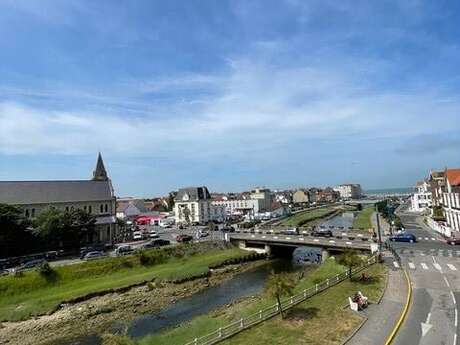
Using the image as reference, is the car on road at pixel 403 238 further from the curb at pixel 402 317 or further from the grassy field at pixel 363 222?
the grassy field at pixel 363 222

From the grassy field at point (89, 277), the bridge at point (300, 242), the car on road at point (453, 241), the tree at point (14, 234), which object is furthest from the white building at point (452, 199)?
the tree at point (14, 234)

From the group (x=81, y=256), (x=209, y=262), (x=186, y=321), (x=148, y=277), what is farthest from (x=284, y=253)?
(x=186, y=321)

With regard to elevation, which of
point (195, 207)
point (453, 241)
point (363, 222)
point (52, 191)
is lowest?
point (453, 241)

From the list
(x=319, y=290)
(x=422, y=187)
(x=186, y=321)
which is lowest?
(x=186, y=321)

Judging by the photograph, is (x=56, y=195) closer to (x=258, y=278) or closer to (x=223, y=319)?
(x=258, y=278)

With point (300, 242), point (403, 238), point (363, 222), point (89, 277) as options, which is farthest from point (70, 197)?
point (363, 222)

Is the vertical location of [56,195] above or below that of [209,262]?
above

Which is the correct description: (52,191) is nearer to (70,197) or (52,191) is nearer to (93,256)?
(70,197)
